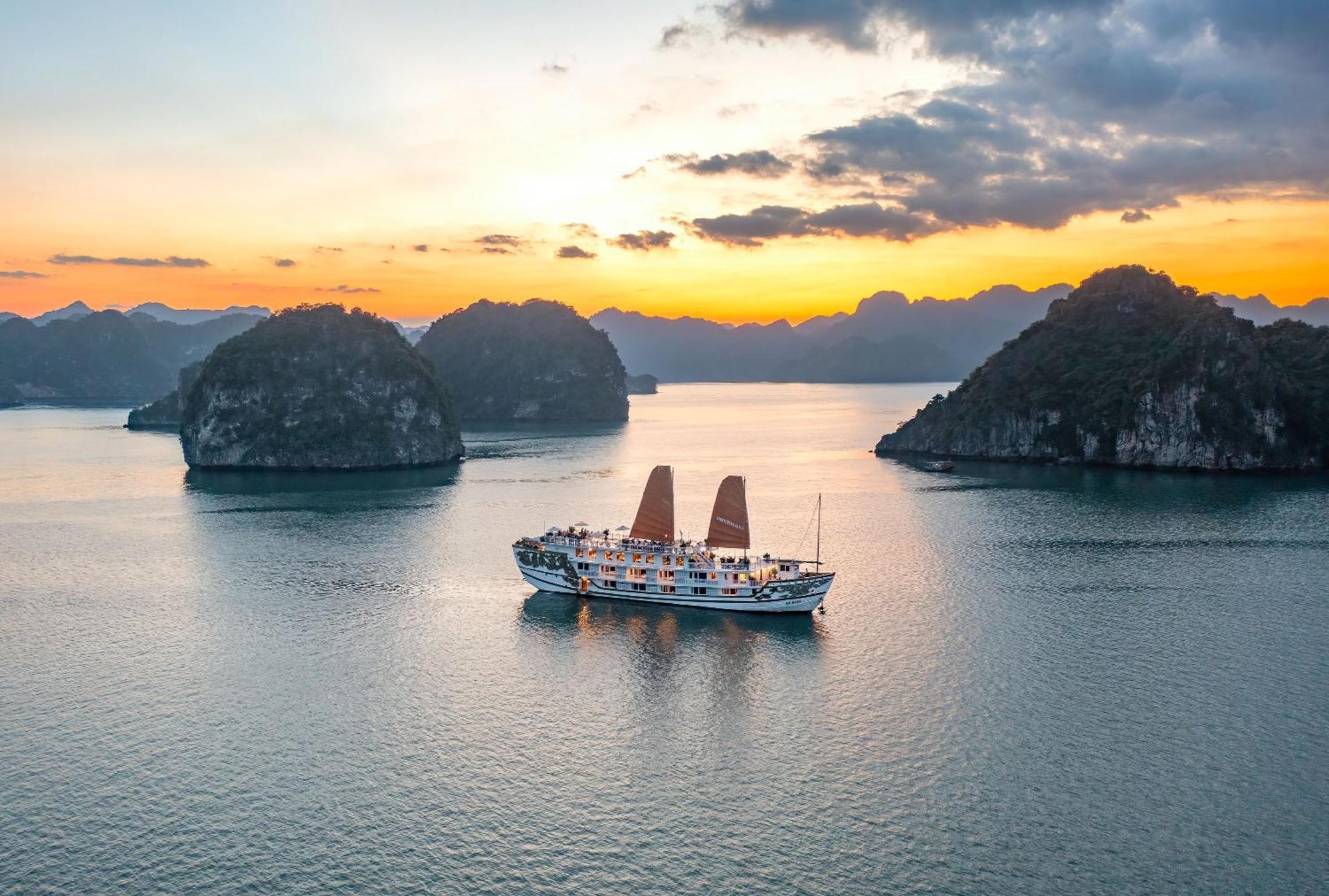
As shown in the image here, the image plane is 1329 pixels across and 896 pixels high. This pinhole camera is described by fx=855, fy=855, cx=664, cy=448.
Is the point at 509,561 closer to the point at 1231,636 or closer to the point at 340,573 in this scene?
the point at 340,573

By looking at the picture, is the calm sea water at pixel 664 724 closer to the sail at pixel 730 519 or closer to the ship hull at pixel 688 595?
the ship hull at pixel 688 595

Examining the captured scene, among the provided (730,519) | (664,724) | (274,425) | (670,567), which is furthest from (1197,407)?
(274,425)

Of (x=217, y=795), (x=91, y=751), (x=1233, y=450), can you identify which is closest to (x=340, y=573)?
(x=91, y=751)

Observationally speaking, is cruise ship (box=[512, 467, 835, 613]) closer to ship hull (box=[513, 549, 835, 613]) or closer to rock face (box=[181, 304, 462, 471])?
ship hull (box=[513, 549, 835, 613])

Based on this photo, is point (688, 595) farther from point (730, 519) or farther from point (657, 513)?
point (657, 513)

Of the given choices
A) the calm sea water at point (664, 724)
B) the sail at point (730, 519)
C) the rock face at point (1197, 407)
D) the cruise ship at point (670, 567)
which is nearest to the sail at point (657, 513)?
the cruise ship at point (670, 567)

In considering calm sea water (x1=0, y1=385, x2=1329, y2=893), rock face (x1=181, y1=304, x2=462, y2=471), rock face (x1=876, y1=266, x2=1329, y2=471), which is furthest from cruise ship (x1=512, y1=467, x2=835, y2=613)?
rock face (x1=876, y1=266, x2=1329, y2=471)
